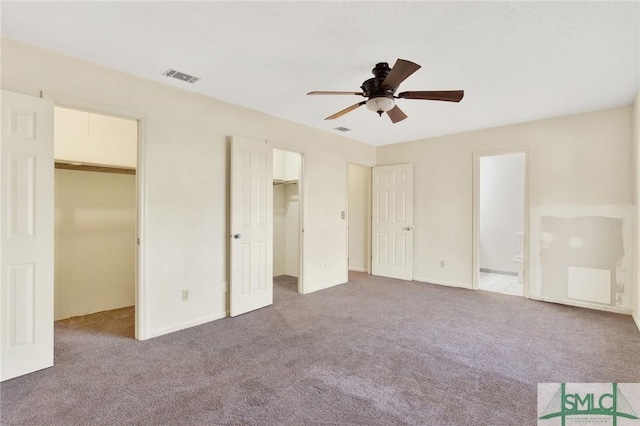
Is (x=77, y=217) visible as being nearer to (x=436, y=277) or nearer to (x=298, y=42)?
(x=298, y=42)

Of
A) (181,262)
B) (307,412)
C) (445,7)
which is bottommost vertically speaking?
(307,412)

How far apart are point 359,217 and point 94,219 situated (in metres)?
4.44

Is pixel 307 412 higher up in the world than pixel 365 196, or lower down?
lower down

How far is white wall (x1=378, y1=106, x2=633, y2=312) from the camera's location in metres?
3.73

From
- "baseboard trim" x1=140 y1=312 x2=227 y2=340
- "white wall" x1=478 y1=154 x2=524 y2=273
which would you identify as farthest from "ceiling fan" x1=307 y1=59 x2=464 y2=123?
"white wall" x1=478 y1=154 x2=524 y2=273

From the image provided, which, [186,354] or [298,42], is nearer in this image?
[298,42]

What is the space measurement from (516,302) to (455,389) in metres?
2.69

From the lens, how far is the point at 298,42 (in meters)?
2.30

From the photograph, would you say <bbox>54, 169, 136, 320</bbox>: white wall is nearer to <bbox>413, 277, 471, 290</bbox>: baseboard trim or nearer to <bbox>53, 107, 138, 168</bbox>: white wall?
<bbox>53, 107, 138, 168</bbox>: white wall

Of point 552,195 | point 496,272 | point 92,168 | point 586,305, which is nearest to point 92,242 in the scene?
point 92,168

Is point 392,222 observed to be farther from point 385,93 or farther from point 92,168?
point 92,168

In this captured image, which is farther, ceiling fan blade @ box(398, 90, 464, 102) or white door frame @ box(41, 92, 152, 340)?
white door frame @ box(41, 92, 152, 340)

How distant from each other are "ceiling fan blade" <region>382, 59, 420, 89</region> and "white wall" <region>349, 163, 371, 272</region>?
3.73 metres

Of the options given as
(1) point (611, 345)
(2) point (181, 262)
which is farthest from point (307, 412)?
(1) point (611, 345)
